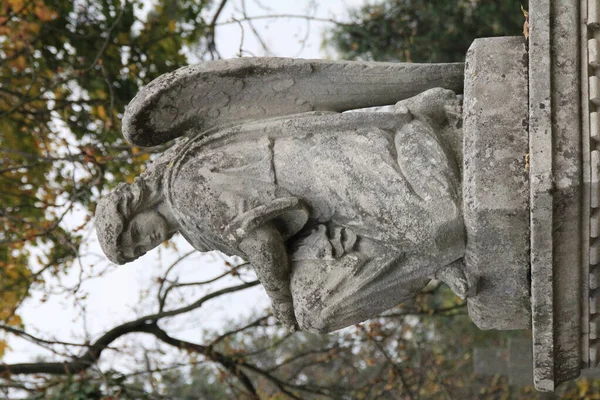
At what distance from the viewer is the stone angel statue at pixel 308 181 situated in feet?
10.5

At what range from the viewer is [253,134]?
348 cm

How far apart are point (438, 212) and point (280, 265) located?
0.75 metres

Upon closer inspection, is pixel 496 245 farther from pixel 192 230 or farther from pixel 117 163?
pixel 117 163

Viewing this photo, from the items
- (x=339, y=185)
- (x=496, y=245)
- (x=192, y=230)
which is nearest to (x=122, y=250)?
(x=192, y=230)

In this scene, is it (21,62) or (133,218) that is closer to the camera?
(133,218)

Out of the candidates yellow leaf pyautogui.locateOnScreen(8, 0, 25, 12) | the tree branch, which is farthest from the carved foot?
yellow leaf pyautogui.locateOnScreen(8, 0, 25, 12)

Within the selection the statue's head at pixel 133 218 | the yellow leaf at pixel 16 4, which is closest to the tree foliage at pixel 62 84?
the yellow leaf at pixel 16 4

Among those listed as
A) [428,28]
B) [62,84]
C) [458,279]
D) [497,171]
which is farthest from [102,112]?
[428,28]

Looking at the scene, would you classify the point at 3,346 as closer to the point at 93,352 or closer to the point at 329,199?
the point at 93,352

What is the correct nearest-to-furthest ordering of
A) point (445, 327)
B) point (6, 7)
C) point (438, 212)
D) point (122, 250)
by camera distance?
point (438, 212), point (122, 250), point (6, 7), point (445, 327)

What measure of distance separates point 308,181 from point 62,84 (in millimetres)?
4523

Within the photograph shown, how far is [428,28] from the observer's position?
35.6 ft

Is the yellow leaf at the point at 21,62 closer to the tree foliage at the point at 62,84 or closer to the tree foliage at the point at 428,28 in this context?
the tree foliage at the point at 62,84

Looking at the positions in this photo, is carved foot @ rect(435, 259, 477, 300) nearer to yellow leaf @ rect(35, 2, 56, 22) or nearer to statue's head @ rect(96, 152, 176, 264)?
statue's head @ rect(96, 152, 176, 264)
